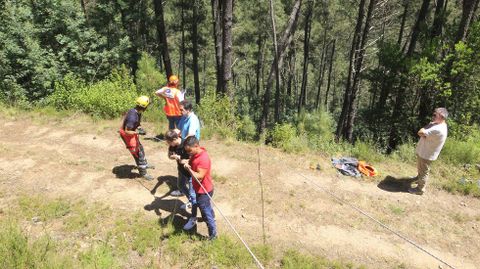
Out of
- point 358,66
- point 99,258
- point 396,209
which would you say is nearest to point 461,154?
point 396,209

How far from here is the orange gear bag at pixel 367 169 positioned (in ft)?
26.5

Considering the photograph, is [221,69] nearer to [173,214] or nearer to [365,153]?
[365,153]

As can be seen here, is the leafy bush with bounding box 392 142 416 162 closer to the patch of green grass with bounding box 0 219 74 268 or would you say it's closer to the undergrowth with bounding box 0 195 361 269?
the undergrowth with bounding box 0 195 361 269

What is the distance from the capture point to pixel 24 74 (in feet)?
39.3

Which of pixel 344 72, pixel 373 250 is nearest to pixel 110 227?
pixel 373 250

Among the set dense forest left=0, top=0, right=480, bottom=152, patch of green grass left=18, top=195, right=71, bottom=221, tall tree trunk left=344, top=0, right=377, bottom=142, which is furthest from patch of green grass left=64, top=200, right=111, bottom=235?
tall tree trunk left=344, top=0, right=377, bottom=142

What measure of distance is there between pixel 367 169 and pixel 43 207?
22.3ft

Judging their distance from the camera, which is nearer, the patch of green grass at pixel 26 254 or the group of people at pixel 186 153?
the patch of green grass at pixel 26 254

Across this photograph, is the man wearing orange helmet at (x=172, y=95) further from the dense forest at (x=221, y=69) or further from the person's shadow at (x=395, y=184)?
the person's shadow at (x=395, y=184)

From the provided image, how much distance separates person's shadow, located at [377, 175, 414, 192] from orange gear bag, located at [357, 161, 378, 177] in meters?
0.28

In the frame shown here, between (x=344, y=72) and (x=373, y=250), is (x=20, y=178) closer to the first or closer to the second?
(x=373, y=250)

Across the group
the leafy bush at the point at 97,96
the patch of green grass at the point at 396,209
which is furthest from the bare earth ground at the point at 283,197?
the leafy bush at the point at 97,96

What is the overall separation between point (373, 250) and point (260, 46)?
29480mm

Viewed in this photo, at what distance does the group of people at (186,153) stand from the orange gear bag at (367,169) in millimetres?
4154
